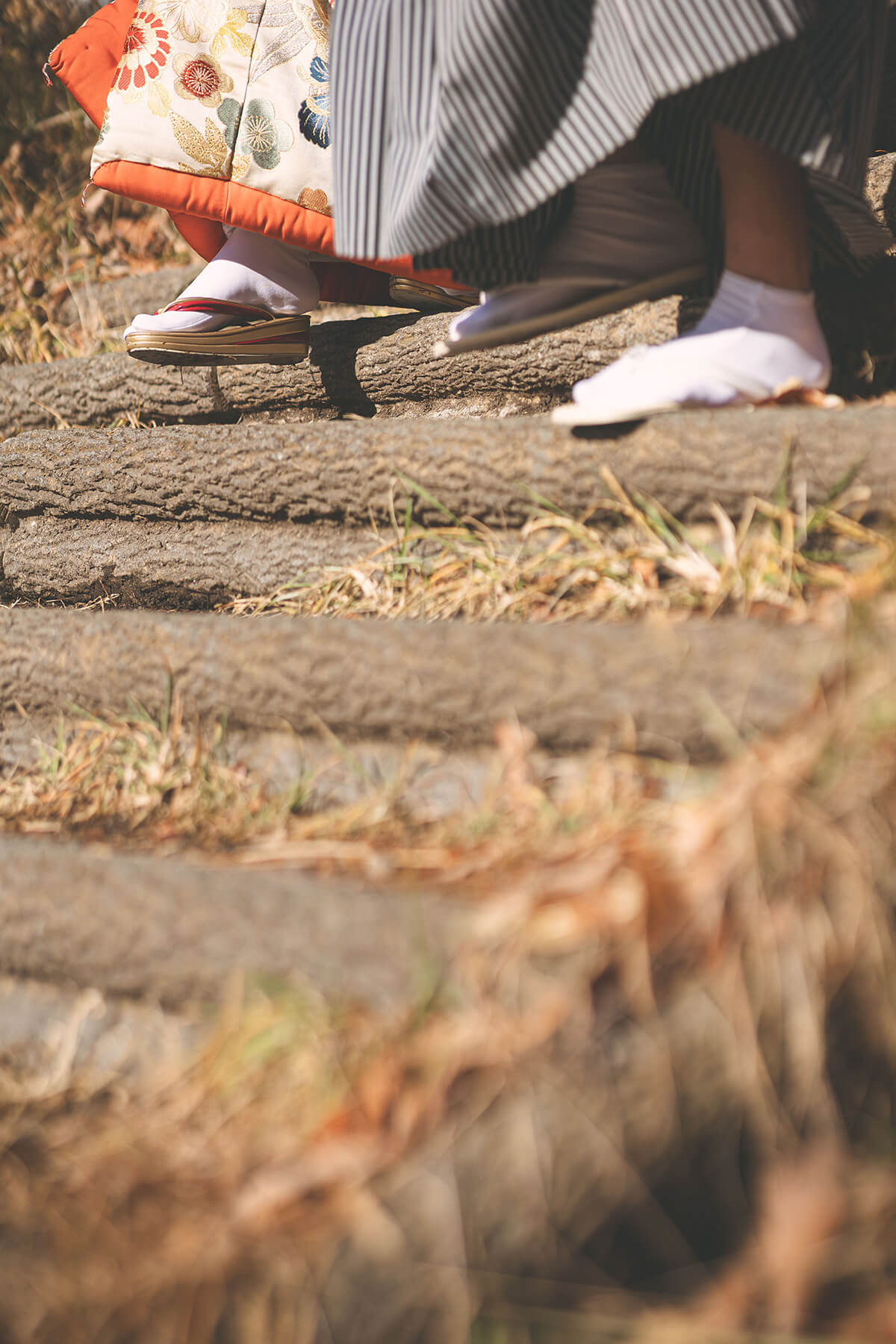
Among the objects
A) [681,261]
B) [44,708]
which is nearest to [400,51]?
[681,261]

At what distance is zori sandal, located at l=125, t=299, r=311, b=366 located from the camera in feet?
4.78

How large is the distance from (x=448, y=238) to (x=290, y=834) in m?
0.69

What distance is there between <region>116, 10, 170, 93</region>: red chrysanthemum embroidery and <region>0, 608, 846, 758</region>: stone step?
0.95m

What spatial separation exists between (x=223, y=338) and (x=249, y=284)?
0.12m

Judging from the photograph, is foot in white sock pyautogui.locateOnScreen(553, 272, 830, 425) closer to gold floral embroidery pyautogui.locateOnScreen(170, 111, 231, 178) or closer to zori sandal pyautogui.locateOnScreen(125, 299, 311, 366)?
zori sandal pyautogui.locateOnScreen(125, 299, 311, 366)

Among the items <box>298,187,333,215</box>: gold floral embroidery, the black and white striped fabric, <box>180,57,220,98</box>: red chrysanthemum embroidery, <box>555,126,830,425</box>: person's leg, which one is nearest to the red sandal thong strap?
<box>298,187,333,215</box>: gold floral embroidery

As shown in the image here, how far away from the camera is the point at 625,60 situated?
0.93 m

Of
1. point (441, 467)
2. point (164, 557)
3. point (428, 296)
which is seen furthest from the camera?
point (428, 296)

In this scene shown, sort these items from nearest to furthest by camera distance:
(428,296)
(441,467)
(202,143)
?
(441,467) < (202,143) < (428,296)

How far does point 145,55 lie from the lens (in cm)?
146

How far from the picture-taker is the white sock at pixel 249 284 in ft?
4.79

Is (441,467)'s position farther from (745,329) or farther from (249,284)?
(249,284)

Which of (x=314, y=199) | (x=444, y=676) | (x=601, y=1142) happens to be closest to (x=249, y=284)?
(x=314, y=199)

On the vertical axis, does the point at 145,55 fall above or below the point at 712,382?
above
